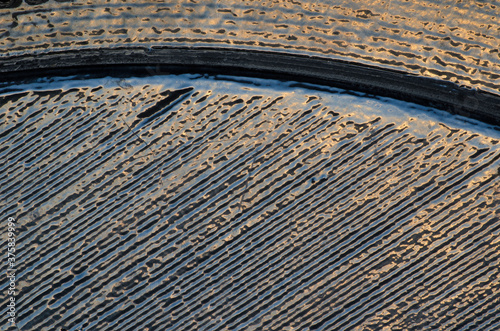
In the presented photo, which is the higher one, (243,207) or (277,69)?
(277,69)

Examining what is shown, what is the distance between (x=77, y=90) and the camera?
502 millimetres

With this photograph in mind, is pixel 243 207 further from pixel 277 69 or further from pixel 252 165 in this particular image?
pixel 277 69

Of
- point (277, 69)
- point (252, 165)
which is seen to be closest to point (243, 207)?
point (252, 165)

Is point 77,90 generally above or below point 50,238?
above

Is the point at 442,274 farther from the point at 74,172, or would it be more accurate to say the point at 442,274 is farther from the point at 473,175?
the point at 74,172

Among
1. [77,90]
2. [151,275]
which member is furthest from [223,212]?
[77,90]

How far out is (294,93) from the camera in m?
0.49

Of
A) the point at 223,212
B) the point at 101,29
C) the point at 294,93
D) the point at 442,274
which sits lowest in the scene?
the point at 442,274

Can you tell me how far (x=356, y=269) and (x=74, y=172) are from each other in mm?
366

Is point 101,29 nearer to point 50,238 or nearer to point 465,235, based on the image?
point 50,238

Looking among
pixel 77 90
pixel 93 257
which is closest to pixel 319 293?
pixel 93 257

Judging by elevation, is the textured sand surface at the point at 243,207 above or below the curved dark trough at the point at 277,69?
below

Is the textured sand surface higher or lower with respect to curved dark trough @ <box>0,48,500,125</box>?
lower

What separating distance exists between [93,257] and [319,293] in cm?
28
